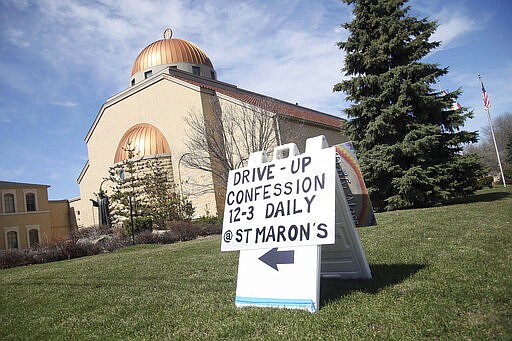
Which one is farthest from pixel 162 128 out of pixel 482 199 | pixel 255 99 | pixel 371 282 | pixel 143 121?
pixel 371 282

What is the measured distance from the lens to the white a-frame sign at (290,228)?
3.97 metres

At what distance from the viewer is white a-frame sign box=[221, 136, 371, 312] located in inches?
156

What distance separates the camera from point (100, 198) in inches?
880

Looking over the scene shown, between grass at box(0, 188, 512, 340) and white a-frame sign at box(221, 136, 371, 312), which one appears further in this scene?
white a-frame sign at box(221, 136, 371, 312)

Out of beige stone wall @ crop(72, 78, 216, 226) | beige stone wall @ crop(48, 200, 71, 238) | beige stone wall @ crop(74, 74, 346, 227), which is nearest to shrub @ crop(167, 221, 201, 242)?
beige stone wall @ crop(74, 74, 346, 227)

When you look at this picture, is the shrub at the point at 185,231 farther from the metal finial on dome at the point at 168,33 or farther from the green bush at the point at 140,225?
the metal finial on dome at the point at 168,33

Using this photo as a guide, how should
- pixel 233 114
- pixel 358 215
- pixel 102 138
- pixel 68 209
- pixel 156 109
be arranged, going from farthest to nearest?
pixel 68 209
pixel 102 138
pixel 156 109
pixel 233 114
pixel 358 215

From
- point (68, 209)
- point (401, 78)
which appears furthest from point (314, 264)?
point (68, 209)

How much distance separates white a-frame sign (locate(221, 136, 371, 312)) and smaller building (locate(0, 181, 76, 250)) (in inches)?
1386

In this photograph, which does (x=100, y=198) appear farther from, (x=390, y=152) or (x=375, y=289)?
(x=375, y=289)

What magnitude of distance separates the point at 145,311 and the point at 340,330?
2.42m

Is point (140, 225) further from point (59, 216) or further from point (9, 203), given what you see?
point (59, 216)

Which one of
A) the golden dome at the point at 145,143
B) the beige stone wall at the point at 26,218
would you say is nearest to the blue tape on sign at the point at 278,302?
the golden dome at the point at 145,143

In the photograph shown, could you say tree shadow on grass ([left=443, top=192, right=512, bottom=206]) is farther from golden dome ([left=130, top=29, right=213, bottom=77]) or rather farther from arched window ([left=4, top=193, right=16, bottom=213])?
arched window ([left=4, top=193, right=16, bottom=213])
